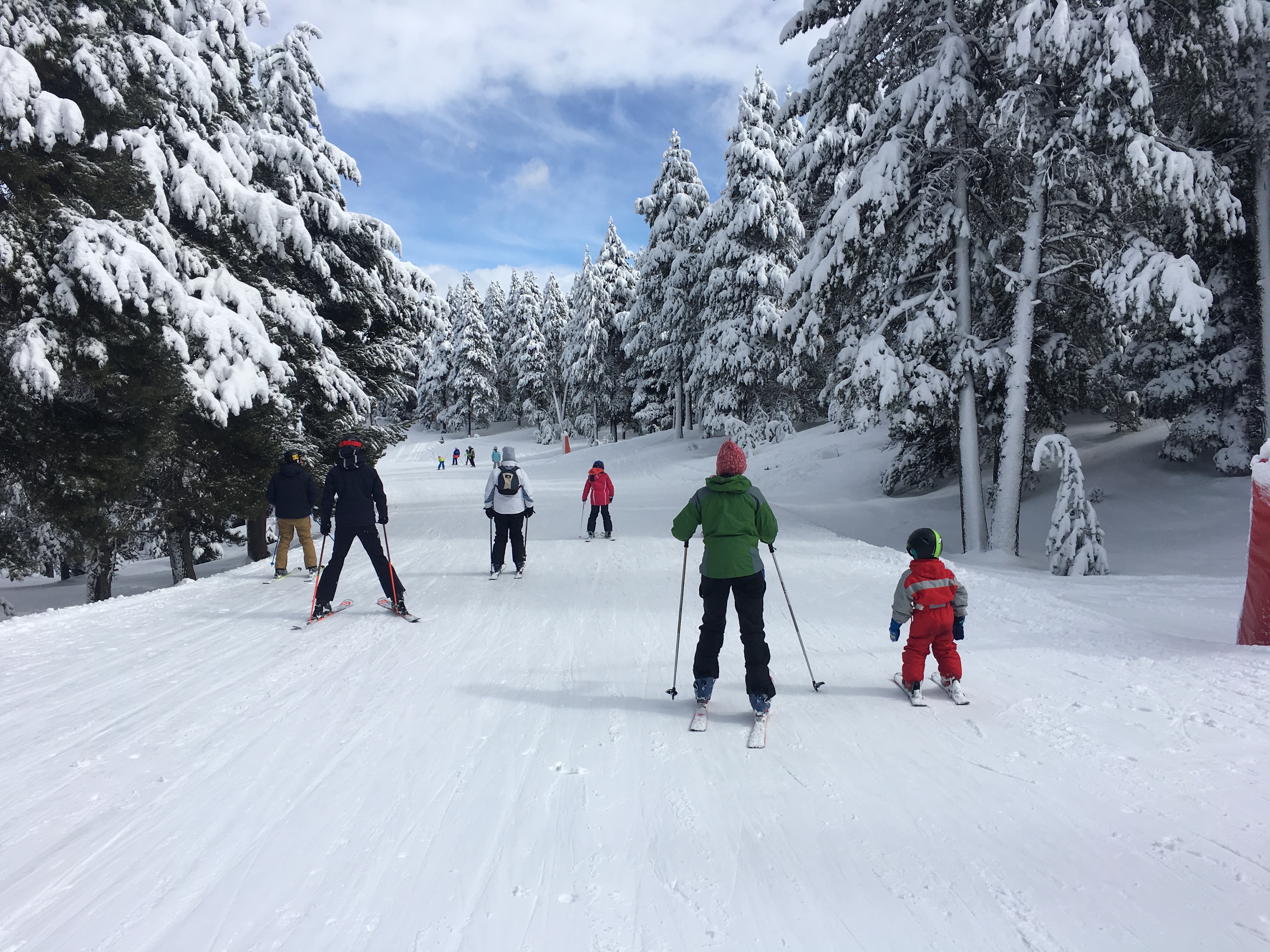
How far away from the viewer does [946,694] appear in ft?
18.0

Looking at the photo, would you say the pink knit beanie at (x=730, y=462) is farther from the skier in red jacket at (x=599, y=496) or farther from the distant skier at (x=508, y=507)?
the skier in red jacket at (x=599, y=496)

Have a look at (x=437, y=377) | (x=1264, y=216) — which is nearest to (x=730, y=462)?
(x=1264, y=216)

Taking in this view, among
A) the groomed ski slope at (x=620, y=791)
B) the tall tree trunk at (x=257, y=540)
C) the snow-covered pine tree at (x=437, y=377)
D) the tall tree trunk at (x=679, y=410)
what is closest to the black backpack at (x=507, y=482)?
the groomed ski slope at (x=620, y=791)

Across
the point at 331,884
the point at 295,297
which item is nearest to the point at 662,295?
the point at 295,297

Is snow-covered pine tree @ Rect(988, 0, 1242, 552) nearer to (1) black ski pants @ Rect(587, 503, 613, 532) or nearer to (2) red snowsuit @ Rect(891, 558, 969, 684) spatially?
(1) black ski pants @ Rect(587, 503, 613, 532)

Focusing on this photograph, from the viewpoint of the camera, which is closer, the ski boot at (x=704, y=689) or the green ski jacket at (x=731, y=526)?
the green ski jacket at (x=731, y=526)

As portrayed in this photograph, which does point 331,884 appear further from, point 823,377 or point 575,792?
point 823,377

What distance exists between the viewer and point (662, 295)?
3412 cm

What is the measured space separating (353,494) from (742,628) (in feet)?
17.4

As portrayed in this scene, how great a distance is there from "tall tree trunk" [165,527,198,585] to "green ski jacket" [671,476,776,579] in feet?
45.0

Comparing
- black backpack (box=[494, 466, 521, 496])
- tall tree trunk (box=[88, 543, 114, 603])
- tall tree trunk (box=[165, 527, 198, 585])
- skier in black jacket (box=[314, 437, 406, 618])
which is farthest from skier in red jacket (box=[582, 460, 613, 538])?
tall tree trunk (box=[88, 543, 114, 603])

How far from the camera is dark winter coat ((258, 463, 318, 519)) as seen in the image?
10773 millimetres

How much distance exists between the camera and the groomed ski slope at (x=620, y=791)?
2.97 metres

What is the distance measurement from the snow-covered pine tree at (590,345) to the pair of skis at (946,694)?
136ft
